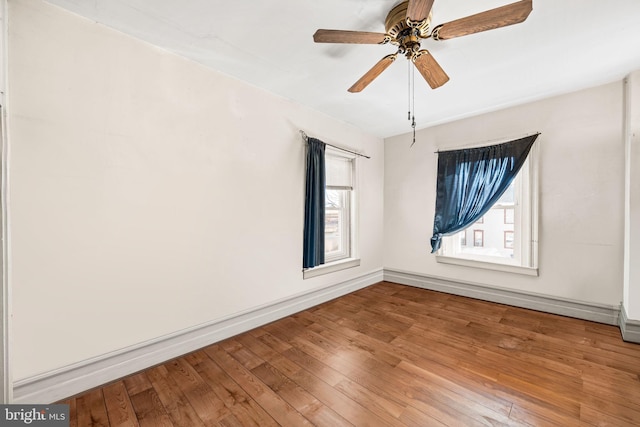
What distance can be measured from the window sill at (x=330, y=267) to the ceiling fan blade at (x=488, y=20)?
2624mm

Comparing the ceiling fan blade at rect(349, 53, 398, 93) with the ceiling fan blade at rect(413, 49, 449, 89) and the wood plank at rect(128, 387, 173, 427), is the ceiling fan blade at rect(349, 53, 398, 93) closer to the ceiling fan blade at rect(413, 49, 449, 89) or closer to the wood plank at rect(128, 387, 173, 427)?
the ceiling fan blade at rect(413, 49, 449, 89)

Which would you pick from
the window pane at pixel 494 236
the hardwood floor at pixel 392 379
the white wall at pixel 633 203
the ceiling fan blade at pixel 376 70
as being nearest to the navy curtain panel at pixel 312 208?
the hardwood floor at pixel 392 379

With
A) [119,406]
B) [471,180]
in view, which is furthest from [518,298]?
[119,406]

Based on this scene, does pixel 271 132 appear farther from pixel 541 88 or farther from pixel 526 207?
pixel 526 207

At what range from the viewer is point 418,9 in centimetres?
131

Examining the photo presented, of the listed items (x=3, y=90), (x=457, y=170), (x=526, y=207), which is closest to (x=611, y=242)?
(x=526, y=207)

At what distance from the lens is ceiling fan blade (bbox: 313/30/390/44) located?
1.50 m

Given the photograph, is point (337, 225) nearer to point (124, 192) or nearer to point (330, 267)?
point (330, 267)

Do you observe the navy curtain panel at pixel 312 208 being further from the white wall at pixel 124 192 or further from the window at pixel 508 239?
the window at pixel 508 239

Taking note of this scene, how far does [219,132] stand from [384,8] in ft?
5.49

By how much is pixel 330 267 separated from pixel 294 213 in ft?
3.26

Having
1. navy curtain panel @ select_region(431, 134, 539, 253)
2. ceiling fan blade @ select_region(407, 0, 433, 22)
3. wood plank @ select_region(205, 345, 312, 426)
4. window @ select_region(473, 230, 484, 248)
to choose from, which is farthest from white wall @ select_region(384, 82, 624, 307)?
wood plank @ select_region(205, 345, 312, 426)

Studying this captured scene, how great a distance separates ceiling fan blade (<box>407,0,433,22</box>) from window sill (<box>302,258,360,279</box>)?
2.62 metres

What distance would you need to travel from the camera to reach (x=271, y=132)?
276 centimetres
